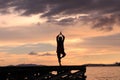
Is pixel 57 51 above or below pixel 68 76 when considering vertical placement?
above

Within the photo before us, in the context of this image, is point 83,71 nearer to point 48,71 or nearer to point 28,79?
point 48,71

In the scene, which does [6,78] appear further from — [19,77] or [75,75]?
[75,75]

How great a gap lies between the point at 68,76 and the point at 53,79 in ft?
9.33

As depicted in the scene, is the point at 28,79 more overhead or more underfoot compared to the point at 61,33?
more underfoot

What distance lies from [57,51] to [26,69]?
22.4 ft

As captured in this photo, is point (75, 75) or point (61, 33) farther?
point (61, 33)

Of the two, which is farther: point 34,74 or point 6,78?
point 34,74

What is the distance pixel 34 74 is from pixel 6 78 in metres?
3.20

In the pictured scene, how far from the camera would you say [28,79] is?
26266 mm

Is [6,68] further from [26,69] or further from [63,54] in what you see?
[63,54]

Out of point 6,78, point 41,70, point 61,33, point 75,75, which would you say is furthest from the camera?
point 61,33

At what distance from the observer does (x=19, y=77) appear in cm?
2597

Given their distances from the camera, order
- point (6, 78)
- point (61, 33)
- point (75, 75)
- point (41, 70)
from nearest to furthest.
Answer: point (6, 78), point (41, 70), point (75, 75), point (61, 33)

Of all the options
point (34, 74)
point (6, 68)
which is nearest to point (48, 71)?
point (34, 74)
